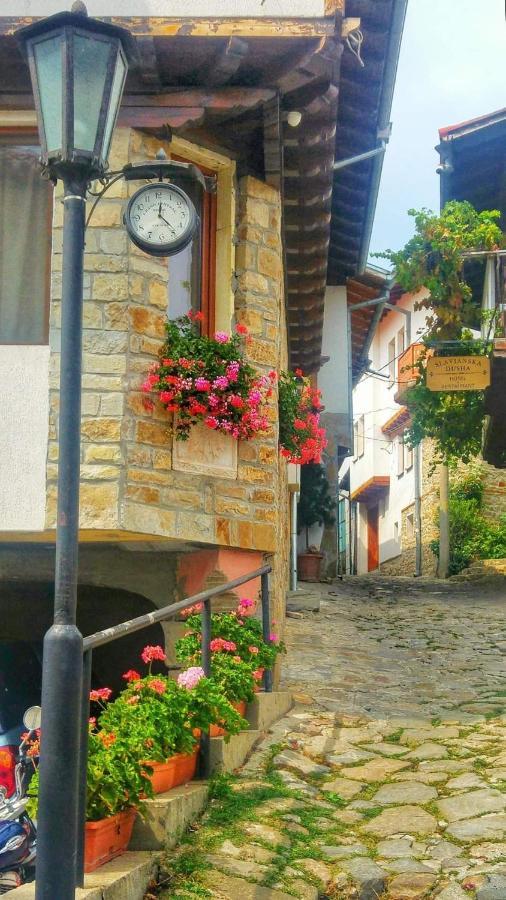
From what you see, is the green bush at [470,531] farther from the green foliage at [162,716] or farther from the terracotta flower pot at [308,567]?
the green foliage at [162,716]

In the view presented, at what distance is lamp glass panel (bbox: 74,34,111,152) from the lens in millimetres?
4410

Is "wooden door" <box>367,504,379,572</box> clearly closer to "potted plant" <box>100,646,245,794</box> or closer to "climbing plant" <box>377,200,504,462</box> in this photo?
"climbing plant" <box>377,200,504,462</box>

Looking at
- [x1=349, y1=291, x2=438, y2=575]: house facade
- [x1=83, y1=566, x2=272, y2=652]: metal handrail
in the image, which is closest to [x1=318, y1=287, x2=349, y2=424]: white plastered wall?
[x1=349, y1=291, x2=438, y2=575]: house facade

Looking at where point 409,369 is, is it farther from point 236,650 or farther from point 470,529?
point 236,650

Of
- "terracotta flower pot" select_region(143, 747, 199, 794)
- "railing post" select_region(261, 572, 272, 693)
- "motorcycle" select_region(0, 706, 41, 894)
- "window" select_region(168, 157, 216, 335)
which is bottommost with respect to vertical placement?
"motorcycle" select_region(0, 706, 41, 894)

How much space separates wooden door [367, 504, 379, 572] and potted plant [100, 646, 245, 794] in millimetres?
28001

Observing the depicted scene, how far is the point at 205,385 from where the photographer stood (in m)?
7.60

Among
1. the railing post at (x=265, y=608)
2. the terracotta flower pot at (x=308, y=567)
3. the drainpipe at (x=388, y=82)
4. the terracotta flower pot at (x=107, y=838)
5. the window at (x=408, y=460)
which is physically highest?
the drainpipe at (x=388, y=82)

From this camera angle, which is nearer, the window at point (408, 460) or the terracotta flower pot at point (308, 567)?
the terracotta flower pot at point (308, 567)

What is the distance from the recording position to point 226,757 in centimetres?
647

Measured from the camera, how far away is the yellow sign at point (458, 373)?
14.5m

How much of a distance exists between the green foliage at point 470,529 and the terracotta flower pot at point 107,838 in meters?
18.1

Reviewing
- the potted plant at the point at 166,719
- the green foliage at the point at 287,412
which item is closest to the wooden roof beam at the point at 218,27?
the green foliage at the point at 287,412

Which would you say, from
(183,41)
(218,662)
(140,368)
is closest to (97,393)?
(140,368)
